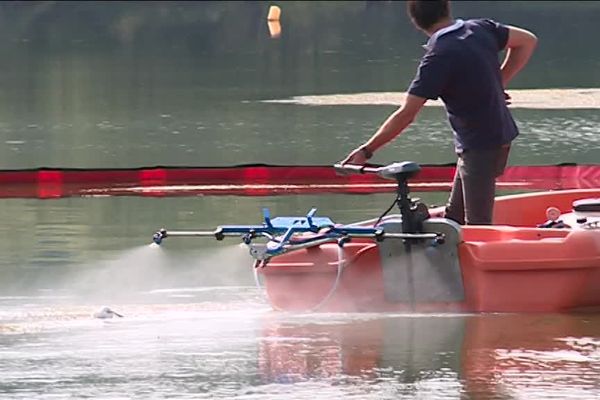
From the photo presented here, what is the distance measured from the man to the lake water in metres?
0.70

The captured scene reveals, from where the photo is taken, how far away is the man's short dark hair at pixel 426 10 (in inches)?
344

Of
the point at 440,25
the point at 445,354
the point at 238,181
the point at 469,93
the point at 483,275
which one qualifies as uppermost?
the point at 440,25

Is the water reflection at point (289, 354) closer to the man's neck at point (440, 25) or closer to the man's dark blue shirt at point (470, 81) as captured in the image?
the man's dark blue shirt at point (470, 81)

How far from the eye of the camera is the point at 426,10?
874 centimetres

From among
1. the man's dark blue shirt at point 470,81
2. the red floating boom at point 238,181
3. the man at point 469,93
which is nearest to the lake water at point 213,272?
the red floating boom at point 238,181

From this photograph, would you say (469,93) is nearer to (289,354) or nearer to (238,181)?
(289,354)

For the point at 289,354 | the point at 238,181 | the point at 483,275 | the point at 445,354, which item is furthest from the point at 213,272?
the point at 238,181

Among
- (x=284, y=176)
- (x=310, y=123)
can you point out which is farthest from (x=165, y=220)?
(x=310, y=123)

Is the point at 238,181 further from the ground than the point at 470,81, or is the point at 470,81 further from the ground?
the point at 470,81

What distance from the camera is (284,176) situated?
48.3ft

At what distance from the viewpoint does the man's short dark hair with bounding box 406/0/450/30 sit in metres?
8.73

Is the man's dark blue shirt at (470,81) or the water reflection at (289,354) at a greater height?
the man's dark blue shirt at (470,81)

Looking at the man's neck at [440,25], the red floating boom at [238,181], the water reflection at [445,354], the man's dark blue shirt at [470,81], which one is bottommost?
the water reflection at [445,354]

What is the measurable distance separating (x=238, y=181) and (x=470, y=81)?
614 cm
